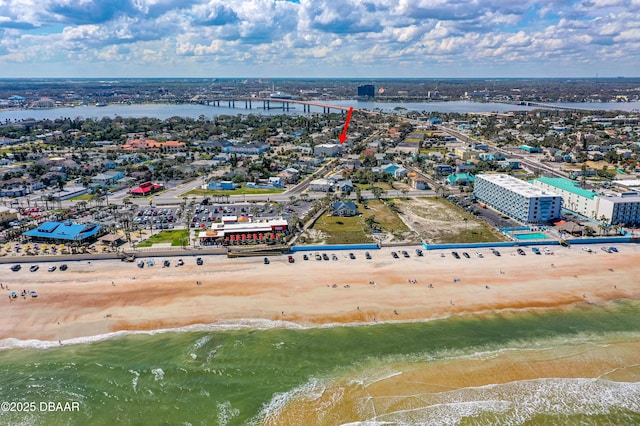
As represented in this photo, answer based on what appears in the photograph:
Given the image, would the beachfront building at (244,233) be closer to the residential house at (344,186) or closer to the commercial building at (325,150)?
the residential house at (344,186)

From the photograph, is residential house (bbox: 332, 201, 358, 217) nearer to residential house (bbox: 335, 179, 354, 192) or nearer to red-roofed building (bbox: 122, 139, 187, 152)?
residential house (bbox: 335, 179, 354, 192)

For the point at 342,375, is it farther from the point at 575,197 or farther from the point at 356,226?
the point at 575,197

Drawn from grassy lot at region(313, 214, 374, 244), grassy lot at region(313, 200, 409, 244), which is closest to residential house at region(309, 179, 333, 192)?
grassy lot at region(313, 200, 409, 244)

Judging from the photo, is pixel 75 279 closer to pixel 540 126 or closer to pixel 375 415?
pixel 375 415

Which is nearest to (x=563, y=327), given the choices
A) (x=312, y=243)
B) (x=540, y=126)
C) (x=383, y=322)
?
(x=383, y=322)

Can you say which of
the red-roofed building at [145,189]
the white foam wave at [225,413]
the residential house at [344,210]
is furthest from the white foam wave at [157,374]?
the red-roofed building at [145,189]

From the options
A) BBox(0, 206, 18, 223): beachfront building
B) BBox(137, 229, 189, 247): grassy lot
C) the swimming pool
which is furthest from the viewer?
BBox(0, 206, 18, 223): beachfront building
